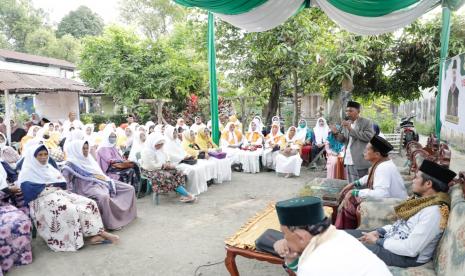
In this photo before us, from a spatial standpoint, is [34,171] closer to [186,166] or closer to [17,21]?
[186,166]

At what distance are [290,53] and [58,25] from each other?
34171 mm

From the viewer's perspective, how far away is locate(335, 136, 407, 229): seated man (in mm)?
3242

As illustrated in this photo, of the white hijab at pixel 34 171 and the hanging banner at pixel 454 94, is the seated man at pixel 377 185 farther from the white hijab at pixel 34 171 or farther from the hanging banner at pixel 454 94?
the white hijab at pixel 34 171

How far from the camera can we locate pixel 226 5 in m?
4.37

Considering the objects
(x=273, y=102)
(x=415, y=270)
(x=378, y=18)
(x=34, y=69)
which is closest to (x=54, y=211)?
→ (x=415, y=270)

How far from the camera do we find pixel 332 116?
9.72 m

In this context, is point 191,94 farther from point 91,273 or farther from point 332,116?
point 91,273

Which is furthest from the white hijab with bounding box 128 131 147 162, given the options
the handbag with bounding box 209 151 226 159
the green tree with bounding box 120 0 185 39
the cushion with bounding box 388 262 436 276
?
the green tree with bounding box 120 0 185 39

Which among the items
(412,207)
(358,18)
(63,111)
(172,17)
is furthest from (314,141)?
(172,17)

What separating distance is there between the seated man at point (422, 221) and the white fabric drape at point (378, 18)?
131 inches

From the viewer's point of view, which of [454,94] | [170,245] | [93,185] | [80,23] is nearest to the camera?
[454,94]

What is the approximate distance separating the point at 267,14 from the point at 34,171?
371cm

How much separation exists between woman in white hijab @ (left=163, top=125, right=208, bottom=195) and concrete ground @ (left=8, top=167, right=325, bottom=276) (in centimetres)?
27

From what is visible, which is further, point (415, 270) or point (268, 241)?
point (268, 241)
